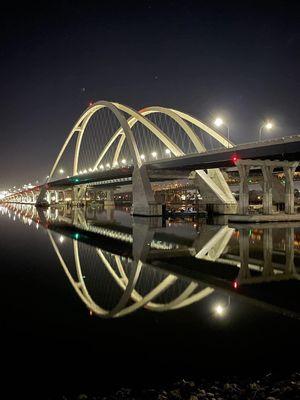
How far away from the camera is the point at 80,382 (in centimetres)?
583

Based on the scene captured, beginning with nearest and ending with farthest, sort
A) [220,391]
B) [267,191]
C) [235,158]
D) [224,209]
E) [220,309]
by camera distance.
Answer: [220,391]
[220,309]
[235,158]
[267,191]
[224,209]

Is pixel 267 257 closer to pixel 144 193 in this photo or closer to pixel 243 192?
pixel 243 192

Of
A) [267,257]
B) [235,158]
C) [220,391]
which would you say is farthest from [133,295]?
[235,158]

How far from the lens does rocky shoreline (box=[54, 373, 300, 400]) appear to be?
17.6 feet

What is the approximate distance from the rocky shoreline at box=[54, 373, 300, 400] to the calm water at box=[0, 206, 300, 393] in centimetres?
28

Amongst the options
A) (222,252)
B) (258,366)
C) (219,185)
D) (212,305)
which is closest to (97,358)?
(258,366)

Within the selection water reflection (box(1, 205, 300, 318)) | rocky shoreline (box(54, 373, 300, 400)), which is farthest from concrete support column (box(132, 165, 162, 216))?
rocky shoreline (box(54, 373, 300, 400))

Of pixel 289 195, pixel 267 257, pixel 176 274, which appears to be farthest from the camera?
pixel 289 195

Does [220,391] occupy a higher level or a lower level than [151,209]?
lower

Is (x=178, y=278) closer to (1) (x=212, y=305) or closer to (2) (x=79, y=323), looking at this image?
(1) (x=212, y=305)

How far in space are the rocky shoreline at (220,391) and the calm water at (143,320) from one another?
0.91 feet

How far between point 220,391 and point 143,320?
3.65m

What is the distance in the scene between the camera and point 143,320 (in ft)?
29.3

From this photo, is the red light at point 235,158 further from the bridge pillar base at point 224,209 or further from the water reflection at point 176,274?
the water reflection at point 176,274
